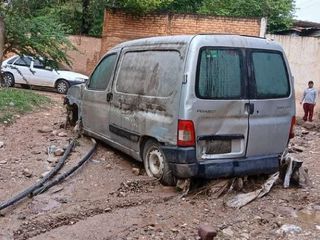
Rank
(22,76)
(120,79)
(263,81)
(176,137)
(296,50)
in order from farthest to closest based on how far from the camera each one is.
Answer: (22,76), (296,50), (120,79), (263,81), (176,137)

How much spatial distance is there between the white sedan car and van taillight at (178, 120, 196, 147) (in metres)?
13.0

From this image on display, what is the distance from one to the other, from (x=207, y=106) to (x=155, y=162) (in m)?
1.10

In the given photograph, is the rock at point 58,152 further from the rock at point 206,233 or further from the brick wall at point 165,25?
the brick wall at point 165,25

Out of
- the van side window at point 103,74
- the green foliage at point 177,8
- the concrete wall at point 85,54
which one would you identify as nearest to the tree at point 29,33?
the green foliage at point 177,8

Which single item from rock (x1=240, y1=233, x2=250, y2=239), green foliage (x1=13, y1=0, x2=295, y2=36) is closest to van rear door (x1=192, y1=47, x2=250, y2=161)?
rock (x1=240, y1=233, x2=250, y2=239)

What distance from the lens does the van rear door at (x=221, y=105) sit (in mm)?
5016

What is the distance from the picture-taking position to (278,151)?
5633 mm

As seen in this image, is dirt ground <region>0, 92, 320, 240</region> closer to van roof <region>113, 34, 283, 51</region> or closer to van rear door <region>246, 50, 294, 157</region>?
van rear door <region>246, 50, 294, 157</region>

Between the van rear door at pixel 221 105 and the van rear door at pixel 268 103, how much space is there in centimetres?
12

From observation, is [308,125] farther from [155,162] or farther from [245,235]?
[245,235]

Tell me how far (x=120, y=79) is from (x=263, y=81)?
1.98 meters

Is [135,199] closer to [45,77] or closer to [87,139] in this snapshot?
[87,139]

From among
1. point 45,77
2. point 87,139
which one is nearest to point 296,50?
point 45,77

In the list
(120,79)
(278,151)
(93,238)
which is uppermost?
(120,79)
